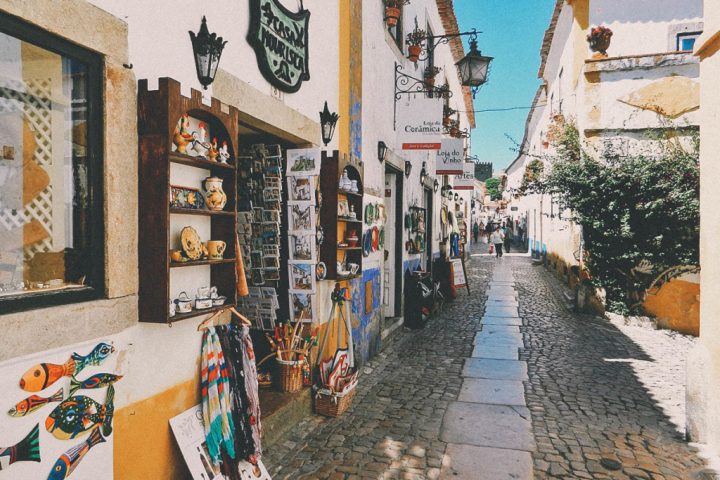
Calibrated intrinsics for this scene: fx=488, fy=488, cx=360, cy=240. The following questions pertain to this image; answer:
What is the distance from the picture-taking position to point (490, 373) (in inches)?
242

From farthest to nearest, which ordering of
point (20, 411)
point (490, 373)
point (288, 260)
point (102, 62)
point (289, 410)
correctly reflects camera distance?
point (490, 373) → point (288, 260) → point (289, 410) → point (102, 62) → point (20, 411)

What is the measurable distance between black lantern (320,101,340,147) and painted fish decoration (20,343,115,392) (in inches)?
127

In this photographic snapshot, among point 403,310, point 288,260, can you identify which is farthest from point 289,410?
point 403,310

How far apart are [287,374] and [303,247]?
123 cm

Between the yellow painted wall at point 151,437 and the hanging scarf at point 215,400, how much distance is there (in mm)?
104

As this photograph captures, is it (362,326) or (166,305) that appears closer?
(166,305)

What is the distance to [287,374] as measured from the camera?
15.3 ft

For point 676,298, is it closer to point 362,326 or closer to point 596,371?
point 596,371

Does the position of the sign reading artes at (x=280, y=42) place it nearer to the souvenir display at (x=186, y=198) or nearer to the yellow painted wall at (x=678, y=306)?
the souvenir display at (x=186, y=198)

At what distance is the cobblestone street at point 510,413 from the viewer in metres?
3.81

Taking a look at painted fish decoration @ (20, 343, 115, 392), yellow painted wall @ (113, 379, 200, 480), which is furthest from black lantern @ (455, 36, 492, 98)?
painted fish decoration @ (20, 343, 115, 392)

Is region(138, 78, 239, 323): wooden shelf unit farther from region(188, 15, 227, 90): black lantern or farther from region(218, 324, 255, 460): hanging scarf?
region(218, 324, 255, 460): hanging scarf

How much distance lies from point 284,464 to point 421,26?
28.5ft

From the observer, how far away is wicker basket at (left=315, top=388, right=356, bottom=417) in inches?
187
